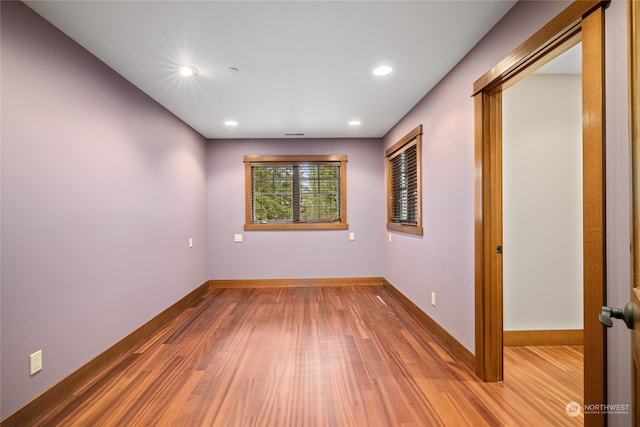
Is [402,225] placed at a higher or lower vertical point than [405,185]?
lower

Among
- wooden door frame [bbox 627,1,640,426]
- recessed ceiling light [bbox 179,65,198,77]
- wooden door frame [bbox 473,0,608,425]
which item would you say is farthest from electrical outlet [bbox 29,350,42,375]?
wooden door frame [bbox 473,0,608,425]

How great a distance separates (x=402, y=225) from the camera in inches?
147

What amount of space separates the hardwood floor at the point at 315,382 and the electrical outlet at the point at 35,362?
29cm

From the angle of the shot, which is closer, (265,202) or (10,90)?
(10,90)

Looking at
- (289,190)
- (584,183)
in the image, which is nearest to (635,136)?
(584,183)

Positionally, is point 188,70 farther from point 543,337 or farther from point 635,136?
→ point 543,337

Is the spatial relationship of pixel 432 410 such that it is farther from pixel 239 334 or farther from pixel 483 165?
pixel 239 334

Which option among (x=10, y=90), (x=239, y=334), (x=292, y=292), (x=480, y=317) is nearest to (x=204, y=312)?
(x=239, y=334)

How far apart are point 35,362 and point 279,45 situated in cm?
249

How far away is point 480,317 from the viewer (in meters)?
2.02

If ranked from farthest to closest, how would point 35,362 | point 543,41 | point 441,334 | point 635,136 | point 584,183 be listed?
point 441,334
point 35,362
point 543,41
point 584,183
point 635,136

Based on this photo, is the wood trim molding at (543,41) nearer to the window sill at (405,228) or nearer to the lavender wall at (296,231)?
the window sill at (405,228)

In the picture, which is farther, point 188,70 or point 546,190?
point 546,190

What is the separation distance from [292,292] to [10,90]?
3559 mm
